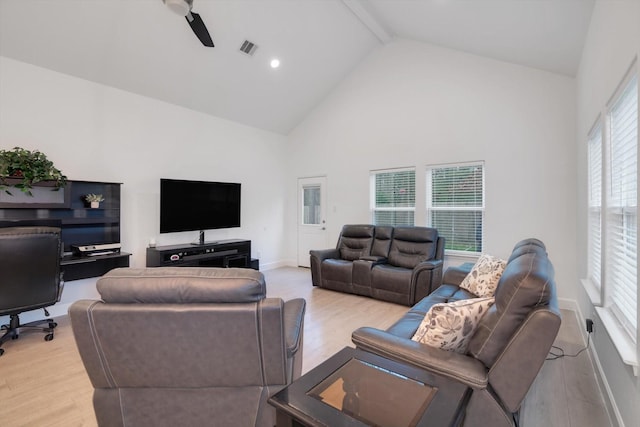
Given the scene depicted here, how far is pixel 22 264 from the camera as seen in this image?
2781 millimetres

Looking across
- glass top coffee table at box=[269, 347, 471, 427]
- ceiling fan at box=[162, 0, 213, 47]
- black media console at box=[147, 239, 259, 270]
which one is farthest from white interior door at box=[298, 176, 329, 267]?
glass top coffee table at box=[269, 347, 471, 427]

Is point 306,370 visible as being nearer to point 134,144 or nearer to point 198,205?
point 198,205

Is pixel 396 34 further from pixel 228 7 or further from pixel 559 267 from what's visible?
pixel 559 267

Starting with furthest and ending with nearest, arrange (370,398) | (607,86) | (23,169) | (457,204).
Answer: (457,204), (23,169), (607,86), (370,398)

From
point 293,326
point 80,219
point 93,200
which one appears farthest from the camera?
point 93,200

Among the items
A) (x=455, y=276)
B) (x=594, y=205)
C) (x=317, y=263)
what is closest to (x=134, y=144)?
(x=317, y=263)

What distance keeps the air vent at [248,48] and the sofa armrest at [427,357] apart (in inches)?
167

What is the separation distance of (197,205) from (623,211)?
499 cm

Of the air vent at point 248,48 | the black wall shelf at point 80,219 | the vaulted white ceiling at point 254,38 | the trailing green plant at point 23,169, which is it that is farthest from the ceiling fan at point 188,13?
the black wall shelf at point 80,219

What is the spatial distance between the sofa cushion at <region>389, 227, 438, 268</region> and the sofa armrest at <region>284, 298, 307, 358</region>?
2.74 m

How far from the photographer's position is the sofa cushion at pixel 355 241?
4969mm

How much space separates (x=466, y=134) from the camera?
4.59 m

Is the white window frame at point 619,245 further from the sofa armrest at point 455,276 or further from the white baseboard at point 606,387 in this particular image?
the sofa armrest at point 455,276

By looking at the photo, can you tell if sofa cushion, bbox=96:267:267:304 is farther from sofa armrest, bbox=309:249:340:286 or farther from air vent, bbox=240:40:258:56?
air vent, bbox=240:40:258:56
